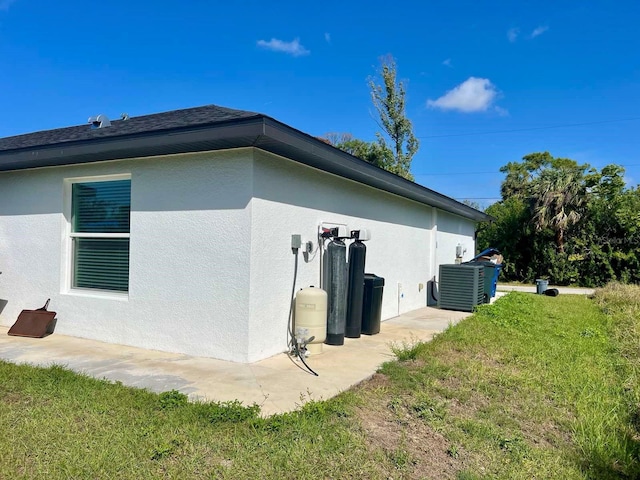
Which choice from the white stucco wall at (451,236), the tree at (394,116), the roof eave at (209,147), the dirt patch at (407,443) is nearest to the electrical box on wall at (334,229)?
the roof eave at (209,147)

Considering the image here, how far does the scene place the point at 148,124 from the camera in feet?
21.2

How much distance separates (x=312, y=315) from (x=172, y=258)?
2012 millimetres

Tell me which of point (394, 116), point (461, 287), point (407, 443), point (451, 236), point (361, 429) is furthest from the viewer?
point (394, 116)

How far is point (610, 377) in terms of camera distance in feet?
16.8

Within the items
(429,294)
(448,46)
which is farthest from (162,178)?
(448,46)

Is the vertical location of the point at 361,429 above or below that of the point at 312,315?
below

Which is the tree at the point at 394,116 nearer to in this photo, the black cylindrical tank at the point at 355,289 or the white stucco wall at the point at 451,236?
the white stucco wall at the point at 451,236

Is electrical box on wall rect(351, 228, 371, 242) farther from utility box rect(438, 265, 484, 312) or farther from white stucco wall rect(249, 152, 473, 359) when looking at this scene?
utility box rect(438, 265, 484, 312)

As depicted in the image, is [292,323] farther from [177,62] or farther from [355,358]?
[177,62]

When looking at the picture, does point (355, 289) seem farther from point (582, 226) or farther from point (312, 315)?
point (582, 226)

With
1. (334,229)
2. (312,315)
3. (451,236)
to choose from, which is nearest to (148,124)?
(334,229)

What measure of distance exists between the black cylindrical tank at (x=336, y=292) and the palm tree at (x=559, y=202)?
1693 centimetres

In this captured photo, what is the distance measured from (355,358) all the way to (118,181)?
425 centimetres

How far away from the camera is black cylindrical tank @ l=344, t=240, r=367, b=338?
22.6ft
